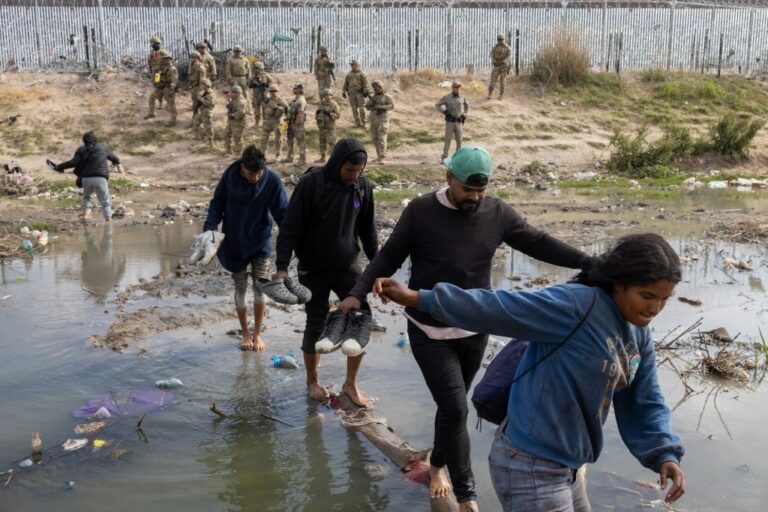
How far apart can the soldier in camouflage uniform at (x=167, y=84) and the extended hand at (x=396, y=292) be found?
17748mm

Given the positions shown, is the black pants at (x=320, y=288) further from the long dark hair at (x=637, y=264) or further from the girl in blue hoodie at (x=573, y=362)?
the long dark hair at (x=637, y=264)

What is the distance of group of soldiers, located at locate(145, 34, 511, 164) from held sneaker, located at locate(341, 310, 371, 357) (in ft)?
43.9

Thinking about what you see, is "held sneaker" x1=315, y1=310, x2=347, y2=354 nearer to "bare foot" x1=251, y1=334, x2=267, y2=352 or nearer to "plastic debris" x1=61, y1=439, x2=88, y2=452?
"plastic debris" x1=61, y1=439, x2=88, y2=452

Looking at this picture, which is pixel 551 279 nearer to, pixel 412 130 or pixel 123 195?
pixel 123 195

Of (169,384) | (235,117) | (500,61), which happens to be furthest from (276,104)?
(169,384)

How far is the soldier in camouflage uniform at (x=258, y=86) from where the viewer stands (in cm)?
1939

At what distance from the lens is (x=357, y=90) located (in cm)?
1947

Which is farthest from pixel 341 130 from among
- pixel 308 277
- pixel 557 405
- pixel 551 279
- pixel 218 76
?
pixel 557 405

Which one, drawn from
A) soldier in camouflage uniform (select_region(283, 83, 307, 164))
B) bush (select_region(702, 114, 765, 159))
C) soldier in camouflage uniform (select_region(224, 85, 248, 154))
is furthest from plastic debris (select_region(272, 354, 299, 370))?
bush (select_region(702, 114, 765, 159))

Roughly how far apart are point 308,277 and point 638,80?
72.8 feet

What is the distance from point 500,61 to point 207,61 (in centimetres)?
771

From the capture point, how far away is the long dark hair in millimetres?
2354

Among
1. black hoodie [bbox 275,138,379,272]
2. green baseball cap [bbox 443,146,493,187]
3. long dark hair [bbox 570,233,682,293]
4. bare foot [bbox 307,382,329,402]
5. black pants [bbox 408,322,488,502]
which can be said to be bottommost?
bare foot [bbox 307,382,329,402]

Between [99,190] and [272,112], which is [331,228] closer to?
[99,190]
